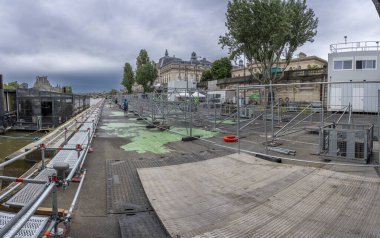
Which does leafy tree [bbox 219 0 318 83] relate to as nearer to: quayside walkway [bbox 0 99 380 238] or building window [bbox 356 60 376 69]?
building window [bbox 356 60 376 69]

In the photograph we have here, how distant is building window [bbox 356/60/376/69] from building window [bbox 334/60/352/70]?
0.78m

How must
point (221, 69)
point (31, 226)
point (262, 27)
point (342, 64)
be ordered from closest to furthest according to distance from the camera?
point (31, 226), point (262, 27), point (342, 64), point (221, 69)

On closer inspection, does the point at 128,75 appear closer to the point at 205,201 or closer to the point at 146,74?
the point at 146,74

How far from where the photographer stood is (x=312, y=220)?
4.39 m

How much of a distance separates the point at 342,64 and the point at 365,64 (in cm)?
226

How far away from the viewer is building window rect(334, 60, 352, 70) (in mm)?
30922

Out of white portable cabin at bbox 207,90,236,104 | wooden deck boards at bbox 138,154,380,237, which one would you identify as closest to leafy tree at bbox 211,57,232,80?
white portable cabin at bbox 207,90,236,104

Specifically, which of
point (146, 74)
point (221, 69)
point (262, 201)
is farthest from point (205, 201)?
point (221, 69)

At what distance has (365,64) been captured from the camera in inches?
1184

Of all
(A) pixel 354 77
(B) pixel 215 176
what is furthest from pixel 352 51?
(B) pixel 215 176

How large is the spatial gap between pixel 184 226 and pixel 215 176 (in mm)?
2679

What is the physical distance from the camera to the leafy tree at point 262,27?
25.9 meters

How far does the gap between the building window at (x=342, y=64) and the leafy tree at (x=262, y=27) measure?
568 centimetres

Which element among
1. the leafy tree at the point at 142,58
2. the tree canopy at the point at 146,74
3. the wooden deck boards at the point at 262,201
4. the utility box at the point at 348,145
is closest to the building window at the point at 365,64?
the utility box at the point at 348,145
